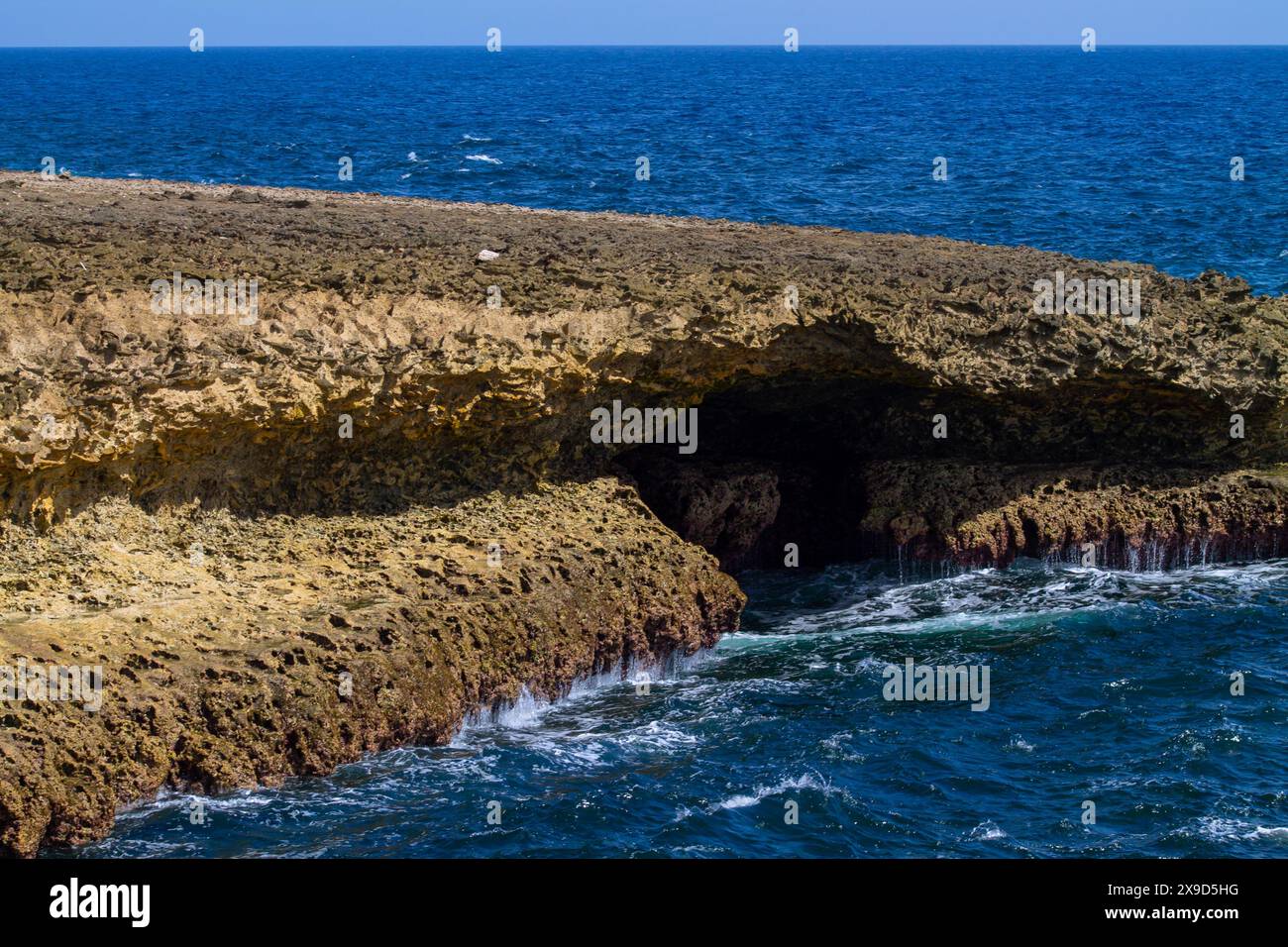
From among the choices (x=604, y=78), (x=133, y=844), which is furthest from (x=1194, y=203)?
(x=604, y=78)

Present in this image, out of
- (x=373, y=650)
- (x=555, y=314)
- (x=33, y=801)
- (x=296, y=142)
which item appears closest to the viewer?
(x=33, y=801)

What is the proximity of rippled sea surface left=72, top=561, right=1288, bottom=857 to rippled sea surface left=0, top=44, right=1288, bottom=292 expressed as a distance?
25421 mm

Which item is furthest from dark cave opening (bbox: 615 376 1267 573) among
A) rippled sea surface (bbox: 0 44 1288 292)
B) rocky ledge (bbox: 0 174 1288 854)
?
rippled sea surface (bbox: 0 44 1288 292)

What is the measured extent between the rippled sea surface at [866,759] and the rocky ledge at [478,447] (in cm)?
90

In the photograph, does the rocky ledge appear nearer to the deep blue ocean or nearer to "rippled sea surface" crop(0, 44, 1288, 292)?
the deep blue ocean

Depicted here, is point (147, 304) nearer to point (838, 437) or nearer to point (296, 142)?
point (838, 437)

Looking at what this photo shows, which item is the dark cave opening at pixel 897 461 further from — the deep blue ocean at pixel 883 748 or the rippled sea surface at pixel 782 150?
the rippled sea surface at pixel 782 150

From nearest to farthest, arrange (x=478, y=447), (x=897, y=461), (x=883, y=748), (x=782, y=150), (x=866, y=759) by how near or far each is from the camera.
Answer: (x=866, y=759)
(x=883, y=748)
(x=478, y=447)
(x=897, y=461)
(x=782, y=150)

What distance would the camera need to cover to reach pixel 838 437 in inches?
1155

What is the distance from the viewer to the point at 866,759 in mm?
20422

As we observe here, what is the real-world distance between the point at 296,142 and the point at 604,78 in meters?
96.3

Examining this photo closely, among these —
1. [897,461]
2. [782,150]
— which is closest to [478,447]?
[897,461]

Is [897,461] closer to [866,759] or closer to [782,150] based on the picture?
[866,759]

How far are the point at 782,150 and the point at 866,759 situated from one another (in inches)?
2586
